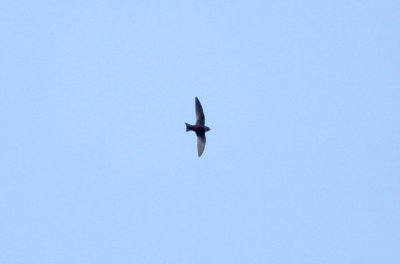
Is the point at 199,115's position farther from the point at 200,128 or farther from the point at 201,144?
the point at 201,144

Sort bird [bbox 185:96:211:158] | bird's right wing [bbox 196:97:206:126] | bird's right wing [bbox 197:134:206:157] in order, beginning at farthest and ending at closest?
bird's right wing [bbox 196:97:206:126] < bird's right wing [bbox 197:134:206:157] < bird [bbox 185:96:211:158]

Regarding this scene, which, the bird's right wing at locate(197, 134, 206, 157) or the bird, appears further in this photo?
the bird's right wing at locate(197, 134, 206, 157)

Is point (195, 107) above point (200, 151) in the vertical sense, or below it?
above

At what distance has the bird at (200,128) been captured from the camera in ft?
77.2

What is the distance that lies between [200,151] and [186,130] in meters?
1.17

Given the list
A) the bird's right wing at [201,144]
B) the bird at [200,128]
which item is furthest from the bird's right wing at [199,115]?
the bird's right wing at [201,144]

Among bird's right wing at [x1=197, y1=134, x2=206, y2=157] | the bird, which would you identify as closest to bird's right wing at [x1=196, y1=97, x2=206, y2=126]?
the bird

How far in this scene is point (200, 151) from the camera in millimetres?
23656

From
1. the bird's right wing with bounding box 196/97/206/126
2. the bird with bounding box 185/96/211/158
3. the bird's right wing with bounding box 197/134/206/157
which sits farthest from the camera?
the bird's right wing with bounding box 196/97/206/126

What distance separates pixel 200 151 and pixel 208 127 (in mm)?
1163

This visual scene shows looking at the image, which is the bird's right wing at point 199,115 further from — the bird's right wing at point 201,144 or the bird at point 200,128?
the bird's right wing at point 201,144

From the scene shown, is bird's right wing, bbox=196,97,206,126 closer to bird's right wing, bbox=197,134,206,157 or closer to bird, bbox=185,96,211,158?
bird, bbox=185,96,211,158

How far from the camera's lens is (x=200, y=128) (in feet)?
77.5

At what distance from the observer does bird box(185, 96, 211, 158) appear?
23.5 meters
